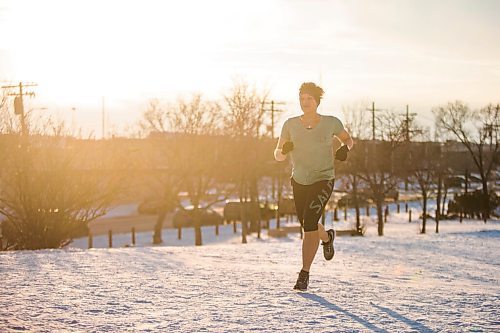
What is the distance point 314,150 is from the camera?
6727 mm

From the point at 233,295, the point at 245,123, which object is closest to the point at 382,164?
the point at 245,123

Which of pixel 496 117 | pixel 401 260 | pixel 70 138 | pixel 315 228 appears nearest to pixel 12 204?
pixel 70 138

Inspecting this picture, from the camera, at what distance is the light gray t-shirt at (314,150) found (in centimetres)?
673

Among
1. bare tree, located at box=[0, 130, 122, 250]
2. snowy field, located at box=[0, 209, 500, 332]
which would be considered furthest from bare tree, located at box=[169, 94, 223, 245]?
snowy field, located at box=[0, 209, 500, 332]

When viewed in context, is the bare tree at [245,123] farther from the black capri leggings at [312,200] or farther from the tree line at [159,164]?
the black capri leggings at [312,200]

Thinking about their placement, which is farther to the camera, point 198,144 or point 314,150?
point 198,144

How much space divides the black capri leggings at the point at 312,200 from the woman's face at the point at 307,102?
0.68 m

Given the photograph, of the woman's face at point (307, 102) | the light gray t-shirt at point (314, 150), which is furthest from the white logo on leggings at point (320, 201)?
the woman's face at point (307, 102)

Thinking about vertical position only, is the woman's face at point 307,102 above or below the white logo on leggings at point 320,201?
above

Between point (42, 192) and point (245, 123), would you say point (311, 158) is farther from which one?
point (245, 123)

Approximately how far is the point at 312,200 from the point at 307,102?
2.98 feet

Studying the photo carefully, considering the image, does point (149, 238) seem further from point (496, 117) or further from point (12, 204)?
point (496, 117)

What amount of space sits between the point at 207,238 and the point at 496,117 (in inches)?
1441

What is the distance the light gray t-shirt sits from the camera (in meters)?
6.73
